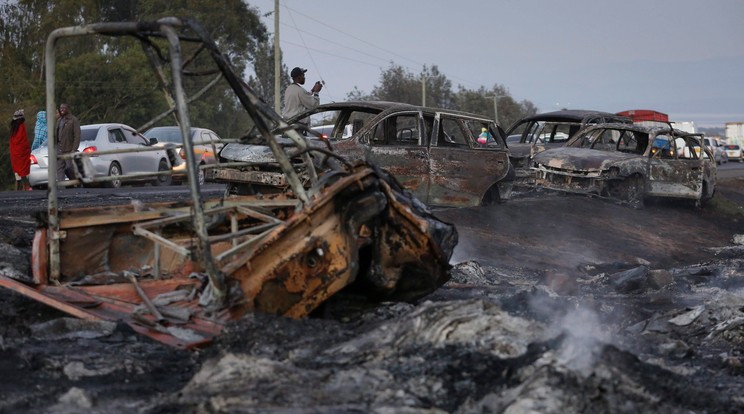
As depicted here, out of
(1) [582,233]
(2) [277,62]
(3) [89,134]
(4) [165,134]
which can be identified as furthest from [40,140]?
(2) [277,62]

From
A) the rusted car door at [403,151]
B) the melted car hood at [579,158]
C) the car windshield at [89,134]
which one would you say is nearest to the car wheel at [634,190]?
the melted car hood at [579,158]

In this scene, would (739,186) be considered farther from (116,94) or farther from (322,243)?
(322,243)

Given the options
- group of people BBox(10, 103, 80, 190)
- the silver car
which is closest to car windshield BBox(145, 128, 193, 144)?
the silver car

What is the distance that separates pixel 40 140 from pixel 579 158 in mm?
9953

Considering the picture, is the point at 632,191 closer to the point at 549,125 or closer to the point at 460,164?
the point at 549,125

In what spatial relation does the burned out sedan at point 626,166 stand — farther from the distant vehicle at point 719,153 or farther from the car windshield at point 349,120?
the distant vehicle at point 719,153

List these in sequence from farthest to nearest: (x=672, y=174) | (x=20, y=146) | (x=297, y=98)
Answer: (x=672, y=174), (x=20, y=146), (x=297, y=98)

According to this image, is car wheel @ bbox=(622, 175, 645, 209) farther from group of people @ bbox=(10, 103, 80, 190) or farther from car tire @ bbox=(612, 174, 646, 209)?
group of people @ bbox=(10, 103, 80, 190)

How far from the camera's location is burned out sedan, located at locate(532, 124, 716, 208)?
54.2ft

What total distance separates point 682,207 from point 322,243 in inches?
567

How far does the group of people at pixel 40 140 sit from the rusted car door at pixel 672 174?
994 centimetres

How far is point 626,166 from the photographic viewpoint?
16766mm

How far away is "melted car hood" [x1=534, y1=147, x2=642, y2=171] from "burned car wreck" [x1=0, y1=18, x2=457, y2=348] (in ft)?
33.4

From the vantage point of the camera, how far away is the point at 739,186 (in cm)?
2814
